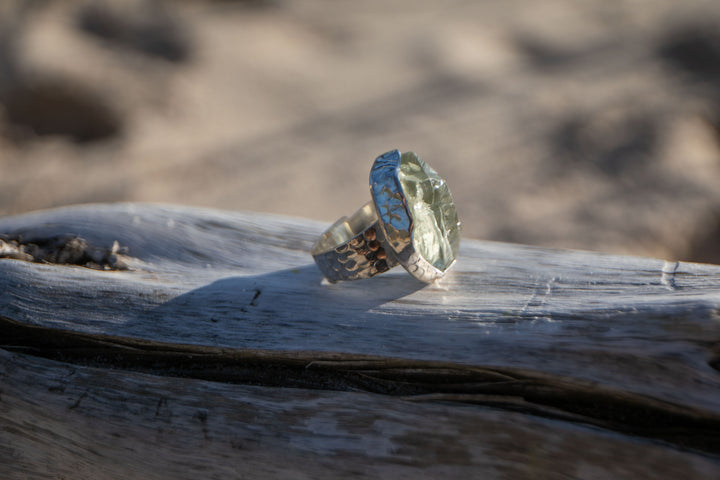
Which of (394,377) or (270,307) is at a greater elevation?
(270,307)

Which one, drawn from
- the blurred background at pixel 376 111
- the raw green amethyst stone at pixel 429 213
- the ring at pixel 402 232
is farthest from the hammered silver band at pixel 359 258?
the blurred background at pixel 376 111

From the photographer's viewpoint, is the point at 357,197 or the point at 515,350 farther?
the point at 357,197

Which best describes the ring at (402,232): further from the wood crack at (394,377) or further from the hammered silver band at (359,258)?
the wood crack at (394,377)

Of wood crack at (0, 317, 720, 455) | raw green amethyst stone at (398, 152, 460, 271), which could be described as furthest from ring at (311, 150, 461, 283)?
wood crack at (0, 317, 720, 455)

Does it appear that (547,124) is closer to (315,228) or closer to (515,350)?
(315,228)

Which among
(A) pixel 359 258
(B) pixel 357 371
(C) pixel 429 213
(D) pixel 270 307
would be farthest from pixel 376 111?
(B) pixel 357 371

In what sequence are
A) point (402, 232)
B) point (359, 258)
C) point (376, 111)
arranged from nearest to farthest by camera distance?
point (402, 232), point (359, 258), point (376, 111)

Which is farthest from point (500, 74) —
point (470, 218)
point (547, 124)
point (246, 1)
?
point (246, 1)

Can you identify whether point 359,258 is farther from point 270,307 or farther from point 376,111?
point 376,111
